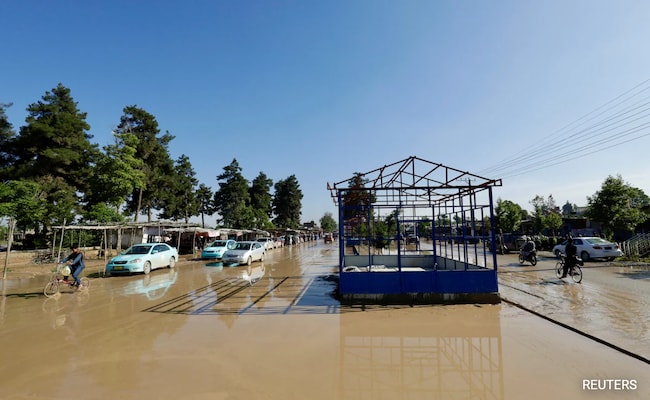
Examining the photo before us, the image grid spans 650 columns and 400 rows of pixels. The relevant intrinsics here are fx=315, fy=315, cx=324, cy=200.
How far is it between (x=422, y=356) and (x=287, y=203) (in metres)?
76.3

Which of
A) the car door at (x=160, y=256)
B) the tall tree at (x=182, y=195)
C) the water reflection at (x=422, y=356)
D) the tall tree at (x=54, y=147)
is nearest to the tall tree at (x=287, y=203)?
the tall tree at (x=182, y=195)

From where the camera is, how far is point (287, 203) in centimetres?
8044

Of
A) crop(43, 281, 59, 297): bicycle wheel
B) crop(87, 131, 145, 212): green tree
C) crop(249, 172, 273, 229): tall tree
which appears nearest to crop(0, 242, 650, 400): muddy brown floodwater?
crop(43, 281, 59, 297): bicycle wheel

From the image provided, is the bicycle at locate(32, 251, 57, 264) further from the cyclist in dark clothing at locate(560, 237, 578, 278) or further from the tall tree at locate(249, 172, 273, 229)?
the tall tree at locate(249, 172, 273, 229)

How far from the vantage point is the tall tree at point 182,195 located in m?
44.7

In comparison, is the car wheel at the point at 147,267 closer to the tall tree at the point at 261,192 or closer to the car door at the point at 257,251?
the car door at the point at 257,251

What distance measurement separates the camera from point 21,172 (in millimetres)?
27656

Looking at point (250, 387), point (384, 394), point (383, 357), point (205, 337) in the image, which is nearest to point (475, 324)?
point (383, 357)

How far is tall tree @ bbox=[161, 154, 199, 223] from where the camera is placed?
147ft

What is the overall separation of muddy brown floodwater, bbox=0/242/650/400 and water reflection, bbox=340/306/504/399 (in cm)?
2

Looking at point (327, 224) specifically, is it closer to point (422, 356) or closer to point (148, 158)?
point (148, 158)

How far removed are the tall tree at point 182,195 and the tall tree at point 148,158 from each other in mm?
1428

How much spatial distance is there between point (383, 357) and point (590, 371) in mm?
2793

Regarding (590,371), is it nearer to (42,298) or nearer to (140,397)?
(140,397)
